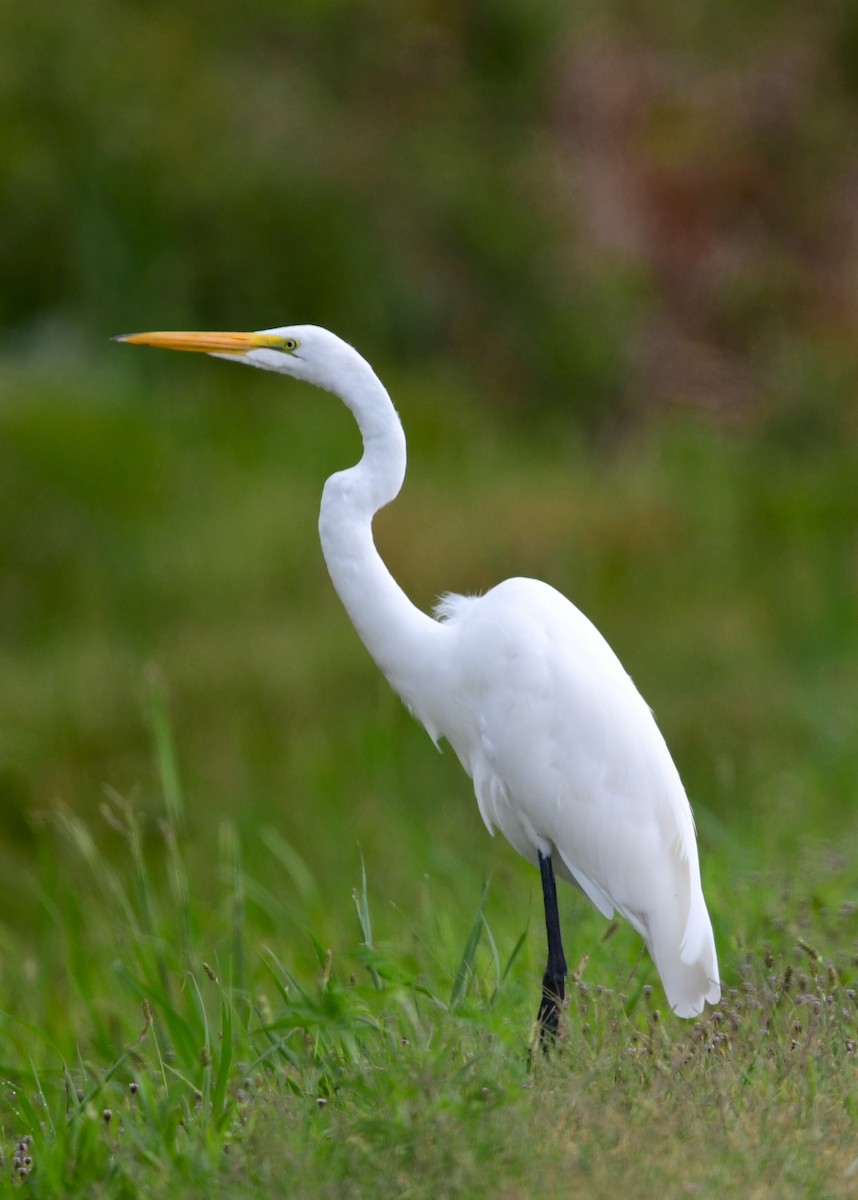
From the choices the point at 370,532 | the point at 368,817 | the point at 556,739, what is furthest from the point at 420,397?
the point at 370,532

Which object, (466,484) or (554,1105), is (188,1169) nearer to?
(554,1105)

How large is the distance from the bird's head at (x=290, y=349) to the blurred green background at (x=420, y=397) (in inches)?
39.3

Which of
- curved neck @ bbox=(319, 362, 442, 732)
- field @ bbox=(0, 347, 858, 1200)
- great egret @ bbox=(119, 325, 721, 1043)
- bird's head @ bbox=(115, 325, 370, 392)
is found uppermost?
bird's head @ bbox=(115, 325, 370, 392)

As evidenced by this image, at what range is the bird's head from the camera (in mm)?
2309

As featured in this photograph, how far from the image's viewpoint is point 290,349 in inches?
91.9

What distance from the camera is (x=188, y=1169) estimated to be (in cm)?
188

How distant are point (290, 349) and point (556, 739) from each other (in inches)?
29.4

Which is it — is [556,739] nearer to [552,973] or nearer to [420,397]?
[552,973]

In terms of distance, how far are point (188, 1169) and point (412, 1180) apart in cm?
29

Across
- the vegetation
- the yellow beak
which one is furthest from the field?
the yellow beak

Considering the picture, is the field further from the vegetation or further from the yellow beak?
the yellow beak

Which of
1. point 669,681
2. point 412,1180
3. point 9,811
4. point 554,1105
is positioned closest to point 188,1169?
point 412,1180

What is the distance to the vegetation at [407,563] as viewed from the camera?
200 cm

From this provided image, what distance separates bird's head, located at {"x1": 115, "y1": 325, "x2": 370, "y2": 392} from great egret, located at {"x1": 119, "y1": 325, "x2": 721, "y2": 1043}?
0.27 ft
